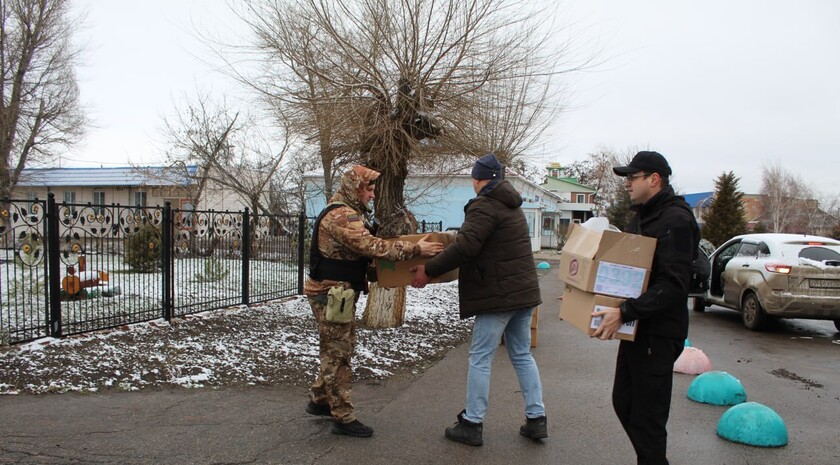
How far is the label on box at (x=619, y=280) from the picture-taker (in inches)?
119

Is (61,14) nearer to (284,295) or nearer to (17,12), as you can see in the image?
(17,12)

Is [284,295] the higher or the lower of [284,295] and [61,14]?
the lower

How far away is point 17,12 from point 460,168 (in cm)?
2253

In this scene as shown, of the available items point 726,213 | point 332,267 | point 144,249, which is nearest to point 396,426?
point 332,267

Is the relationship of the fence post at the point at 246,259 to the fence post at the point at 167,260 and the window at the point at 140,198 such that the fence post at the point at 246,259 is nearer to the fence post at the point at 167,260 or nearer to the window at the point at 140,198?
the fence post at the point at 167,260

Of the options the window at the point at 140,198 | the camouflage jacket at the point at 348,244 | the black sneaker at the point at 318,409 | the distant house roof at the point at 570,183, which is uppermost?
the distant house roof at the point at 570,183

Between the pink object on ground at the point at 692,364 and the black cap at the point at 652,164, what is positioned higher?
the black cap at the point at 652,164

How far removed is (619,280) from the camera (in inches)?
120

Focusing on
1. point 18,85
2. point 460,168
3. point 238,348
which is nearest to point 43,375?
point 238,348

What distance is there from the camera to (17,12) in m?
22.5

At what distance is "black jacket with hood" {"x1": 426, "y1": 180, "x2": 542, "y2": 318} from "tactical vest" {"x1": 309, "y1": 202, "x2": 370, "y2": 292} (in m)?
0.55

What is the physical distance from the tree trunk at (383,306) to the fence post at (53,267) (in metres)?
3.81

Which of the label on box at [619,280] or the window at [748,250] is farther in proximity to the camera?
the window at [748,250]

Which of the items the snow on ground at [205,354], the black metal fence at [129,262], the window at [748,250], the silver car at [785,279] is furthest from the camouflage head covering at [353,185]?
the window at [748,250]
